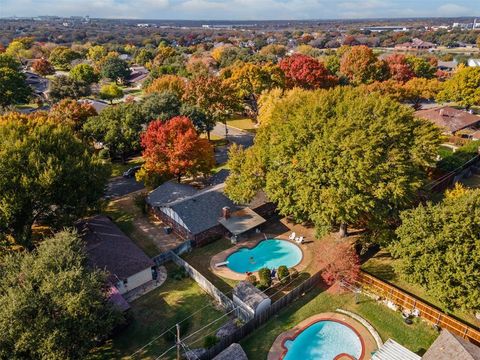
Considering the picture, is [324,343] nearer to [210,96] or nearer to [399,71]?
[210,96]

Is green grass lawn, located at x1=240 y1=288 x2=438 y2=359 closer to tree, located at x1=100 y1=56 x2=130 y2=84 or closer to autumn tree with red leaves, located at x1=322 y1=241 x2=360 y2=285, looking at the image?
autumn tree with red leaves, located at x1=322 y1=241 x2=360 y2=285

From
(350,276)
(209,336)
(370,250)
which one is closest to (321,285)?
(350,276)

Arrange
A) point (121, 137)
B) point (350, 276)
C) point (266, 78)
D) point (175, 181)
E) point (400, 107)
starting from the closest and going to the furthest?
point (350, 276) → point (400, 107) → point (175, 181) → point (121, 137) → point (266, 78)

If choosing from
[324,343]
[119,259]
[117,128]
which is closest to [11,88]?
[117,128]

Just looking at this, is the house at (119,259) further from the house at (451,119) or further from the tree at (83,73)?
the tree at (83,73)

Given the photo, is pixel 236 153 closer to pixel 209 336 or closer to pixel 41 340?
pixel 209 336
